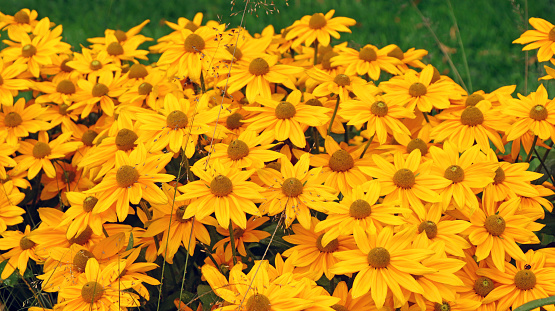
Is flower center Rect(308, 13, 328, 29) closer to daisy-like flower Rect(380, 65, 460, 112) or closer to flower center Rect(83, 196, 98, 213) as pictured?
daisy-like flower Rect(380, 65, 460, 112)

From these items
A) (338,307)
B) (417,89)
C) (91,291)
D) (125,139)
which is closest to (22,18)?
(125,139)

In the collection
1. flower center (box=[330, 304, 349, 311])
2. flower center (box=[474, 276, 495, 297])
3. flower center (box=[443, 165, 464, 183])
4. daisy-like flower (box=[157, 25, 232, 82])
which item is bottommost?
flower center (box=[474, 276, 495, 297])

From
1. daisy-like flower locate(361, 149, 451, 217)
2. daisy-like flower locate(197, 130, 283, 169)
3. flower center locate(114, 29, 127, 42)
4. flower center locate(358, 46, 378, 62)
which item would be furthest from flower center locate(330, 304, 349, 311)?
flower center locate(114, 29, 127, 42)

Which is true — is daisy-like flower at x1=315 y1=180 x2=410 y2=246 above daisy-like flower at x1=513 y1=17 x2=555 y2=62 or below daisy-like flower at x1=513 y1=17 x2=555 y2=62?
below

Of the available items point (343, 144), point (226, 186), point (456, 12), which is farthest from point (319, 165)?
point (456, 12)

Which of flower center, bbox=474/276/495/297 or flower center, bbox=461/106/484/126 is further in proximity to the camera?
flower center, bbox=461/106/484/126

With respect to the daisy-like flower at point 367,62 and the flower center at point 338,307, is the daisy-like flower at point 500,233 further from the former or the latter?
the daisy-like flower at point 367,62

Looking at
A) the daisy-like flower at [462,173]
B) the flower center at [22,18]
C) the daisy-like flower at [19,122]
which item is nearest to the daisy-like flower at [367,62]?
the daisy-like flower at [462,173]

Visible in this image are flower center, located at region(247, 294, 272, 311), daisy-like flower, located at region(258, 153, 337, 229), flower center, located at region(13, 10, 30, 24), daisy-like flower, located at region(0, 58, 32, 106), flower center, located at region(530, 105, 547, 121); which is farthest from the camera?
flower center, located at region(13, 10, 30, 24)
